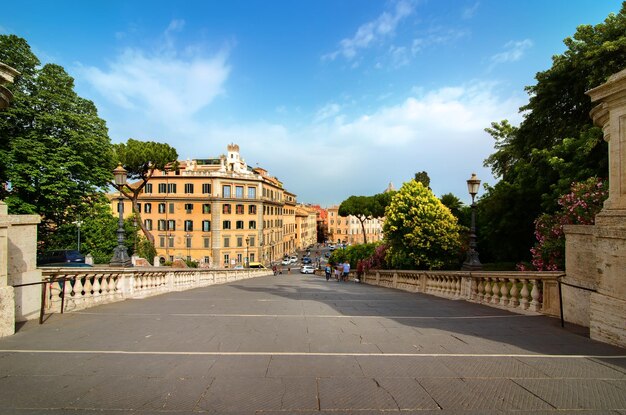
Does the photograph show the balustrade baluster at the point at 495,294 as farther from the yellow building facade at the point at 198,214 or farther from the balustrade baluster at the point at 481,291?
the yellow building facade at the point at 198,214

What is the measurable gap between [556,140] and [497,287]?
13931 mm

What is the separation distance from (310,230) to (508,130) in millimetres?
99448

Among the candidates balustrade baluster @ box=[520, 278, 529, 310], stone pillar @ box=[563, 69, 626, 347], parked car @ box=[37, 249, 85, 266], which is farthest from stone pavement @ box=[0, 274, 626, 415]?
parked car @ box=[37, 249, 85, 266]

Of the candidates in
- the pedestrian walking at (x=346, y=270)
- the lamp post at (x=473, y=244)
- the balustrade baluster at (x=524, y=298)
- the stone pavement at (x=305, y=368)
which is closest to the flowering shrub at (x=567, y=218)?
the lamp post at (x=473, y=244)

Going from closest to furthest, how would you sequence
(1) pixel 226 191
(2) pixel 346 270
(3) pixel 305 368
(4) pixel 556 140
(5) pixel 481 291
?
1. (3) pixel 305 368
2. (5) pixel 481 291
3. (4) pixel 556 140
4. (2) pixel 346 270
5. (1) pixel 226 191

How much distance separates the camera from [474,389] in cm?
343

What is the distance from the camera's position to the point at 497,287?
9094 mm

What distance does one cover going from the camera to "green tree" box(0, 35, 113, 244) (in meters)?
19.1

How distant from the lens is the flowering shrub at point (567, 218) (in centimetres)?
1001

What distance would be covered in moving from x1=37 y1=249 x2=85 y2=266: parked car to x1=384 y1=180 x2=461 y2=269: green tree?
20.4 m

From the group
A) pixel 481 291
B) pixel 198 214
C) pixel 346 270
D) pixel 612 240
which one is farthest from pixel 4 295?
pixel 198 214

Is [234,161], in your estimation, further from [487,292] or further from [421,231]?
[487,292]

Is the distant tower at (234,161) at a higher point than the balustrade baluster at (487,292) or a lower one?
higher

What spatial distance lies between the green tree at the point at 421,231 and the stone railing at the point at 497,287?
3.94m
